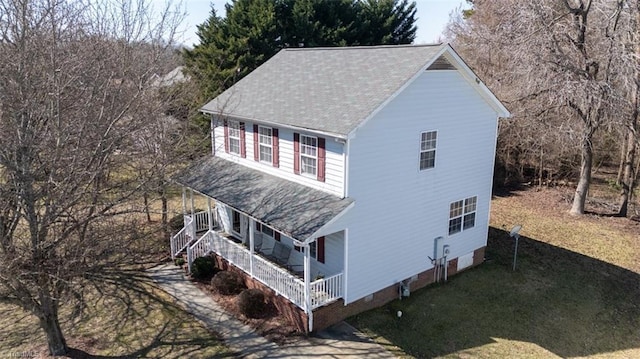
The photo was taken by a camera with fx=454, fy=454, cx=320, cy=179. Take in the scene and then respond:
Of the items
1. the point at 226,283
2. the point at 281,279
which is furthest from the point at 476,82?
the point at 226,283

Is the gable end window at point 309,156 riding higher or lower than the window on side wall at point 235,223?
higher

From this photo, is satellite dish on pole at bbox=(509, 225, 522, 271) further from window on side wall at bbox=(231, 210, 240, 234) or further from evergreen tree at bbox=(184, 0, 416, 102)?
evergreen tree at bbox=(184, 0, 416, 102)

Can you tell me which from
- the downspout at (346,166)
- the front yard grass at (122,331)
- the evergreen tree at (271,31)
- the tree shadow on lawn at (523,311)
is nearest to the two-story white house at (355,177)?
the downspout at (346,166)

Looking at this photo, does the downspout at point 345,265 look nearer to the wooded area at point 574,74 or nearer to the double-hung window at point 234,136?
the double-hung window at point 234,136

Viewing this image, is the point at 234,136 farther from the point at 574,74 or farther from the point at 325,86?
the point at 574,74

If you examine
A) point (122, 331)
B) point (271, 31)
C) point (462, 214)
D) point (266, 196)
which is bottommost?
point (122, 331)

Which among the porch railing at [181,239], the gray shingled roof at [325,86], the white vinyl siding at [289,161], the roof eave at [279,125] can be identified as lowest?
the porch railing at [181,239]

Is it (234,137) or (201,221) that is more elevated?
(234,137)
